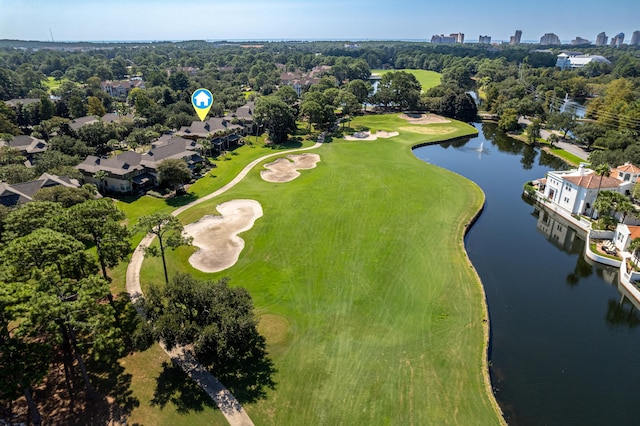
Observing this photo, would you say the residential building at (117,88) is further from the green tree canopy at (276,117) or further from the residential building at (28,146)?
the green tree canopy at (276,117)

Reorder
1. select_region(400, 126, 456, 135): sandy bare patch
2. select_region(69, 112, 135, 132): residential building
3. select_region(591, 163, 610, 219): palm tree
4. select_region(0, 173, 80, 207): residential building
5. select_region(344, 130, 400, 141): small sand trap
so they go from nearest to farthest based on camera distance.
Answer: select_region(0, 173, 80, 207): residential building → select_region(591, 163, 610, 219): palm tree → select_region(69, 112, 135, 132): residential building → select_region(344, 130, 400, 141): small sand trap → select_region(400, 126, 456, 135): sandy bare patch

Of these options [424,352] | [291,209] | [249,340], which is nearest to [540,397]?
[424,352]

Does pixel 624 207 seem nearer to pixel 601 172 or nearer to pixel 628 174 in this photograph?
pixel 601 172

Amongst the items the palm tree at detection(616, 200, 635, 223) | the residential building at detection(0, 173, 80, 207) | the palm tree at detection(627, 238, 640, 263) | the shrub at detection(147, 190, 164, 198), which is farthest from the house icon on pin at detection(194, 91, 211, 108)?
the palm tree at detection(627, 238, 640, 263)

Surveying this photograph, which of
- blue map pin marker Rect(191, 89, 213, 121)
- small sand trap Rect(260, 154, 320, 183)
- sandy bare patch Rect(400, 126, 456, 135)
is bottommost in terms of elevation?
small sand trap Rect(260, 154, 320, 183)

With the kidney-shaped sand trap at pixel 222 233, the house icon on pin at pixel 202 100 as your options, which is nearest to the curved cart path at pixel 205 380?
the kidney-shaped sand trap at pixel 222 233

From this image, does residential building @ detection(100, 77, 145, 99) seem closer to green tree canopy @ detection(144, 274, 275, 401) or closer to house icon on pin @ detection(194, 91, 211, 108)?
house icon on pin @ detection(194, 91, 211, 108)

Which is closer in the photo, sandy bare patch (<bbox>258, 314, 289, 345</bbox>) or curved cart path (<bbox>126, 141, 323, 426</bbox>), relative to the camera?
curved cart path (<bbox>126, 141, 323, 426</bbox>)
